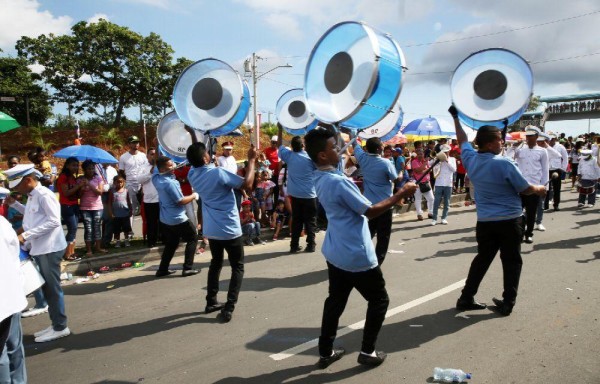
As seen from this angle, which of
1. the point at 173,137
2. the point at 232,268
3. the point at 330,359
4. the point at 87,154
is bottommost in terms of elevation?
the point at 330,359

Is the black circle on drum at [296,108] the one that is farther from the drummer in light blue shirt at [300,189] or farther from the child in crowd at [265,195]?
the child in crowd at [265,195]

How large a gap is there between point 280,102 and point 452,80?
3188 millimetres

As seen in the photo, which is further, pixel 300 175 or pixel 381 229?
pixel 300 175

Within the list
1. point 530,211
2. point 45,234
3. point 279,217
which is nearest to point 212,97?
point 45,234

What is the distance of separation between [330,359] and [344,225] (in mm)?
1126

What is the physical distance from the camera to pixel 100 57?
27609 millimetres

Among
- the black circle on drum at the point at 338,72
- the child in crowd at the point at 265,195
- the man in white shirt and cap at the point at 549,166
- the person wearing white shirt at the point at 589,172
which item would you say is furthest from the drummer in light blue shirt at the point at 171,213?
the person wearing white shirt at the point at 589,172

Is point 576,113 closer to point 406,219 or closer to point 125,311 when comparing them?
point 406,219

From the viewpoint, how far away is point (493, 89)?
501 cm

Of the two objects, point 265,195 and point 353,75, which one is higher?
point 353,75

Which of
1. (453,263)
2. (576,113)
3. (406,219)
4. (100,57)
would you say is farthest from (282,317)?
(576,113)

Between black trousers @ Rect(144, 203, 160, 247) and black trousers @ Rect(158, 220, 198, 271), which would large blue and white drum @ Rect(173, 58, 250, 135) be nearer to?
black trousers @ Rect(158, 220, 198, 271)

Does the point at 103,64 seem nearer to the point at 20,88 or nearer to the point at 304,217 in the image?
the point at 20,88

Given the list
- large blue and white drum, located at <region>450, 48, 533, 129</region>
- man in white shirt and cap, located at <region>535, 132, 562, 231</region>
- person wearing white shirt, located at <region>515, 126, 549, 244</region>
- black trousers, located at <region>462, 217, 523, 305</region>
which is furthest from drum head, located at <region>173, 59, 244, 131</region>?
man in white shirt and cap, located at <region>535, 132, 562, 231</region>
